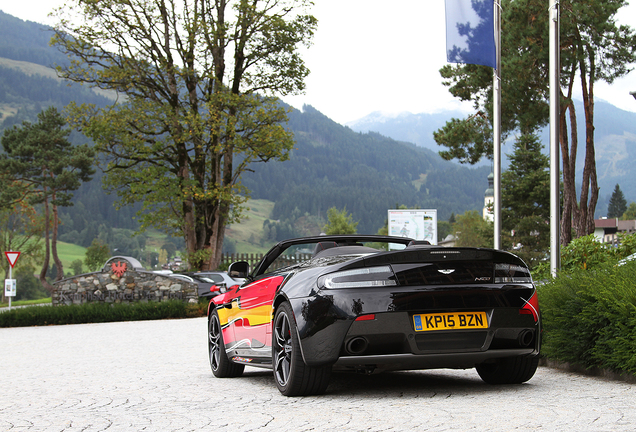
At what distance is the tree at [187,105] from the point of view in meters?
32.0

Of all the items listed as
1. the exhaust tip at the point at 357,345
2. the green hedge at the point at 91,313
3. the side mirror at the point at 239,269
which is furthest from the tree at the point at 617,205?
the exhaust tip at the point at 357,345

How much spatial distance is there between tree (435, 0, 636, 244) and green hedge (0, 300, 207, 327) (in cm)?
1537

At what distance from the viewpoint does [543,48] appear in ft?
89.2

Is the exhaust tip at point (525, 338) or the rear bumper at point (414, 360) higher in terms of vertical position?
the exhaust tip at point (525, 338)

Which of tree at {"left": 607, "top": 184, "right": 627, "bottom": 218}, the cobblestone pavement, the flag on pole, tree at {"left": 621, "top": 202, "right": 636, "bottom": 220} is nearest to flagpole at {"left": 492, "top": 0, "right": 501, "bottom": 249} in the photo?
the flag on pole

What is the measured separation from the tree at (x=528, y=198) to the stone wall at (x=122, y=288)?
38193 mm

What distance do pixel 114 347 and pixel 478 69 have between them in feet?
73.2

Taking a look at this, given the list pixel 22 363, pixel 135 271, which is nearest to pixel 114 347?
pixel 22 363

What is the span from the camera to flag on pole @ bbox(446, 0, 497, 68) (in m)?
13.4

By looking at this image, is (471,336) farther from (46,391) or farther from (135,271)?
(135,271)

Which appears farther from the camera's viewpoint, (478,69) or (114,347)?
(478,69)

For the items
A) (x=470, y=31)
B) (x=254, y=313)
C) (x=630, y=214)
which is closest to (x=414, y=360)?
(x=254, y=313)

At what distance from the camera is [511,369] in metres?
6.17

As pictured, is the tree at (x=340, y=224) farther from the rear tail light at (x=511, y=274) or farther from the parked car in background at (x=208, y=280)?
the rear tail light at (x=511, y=274)
